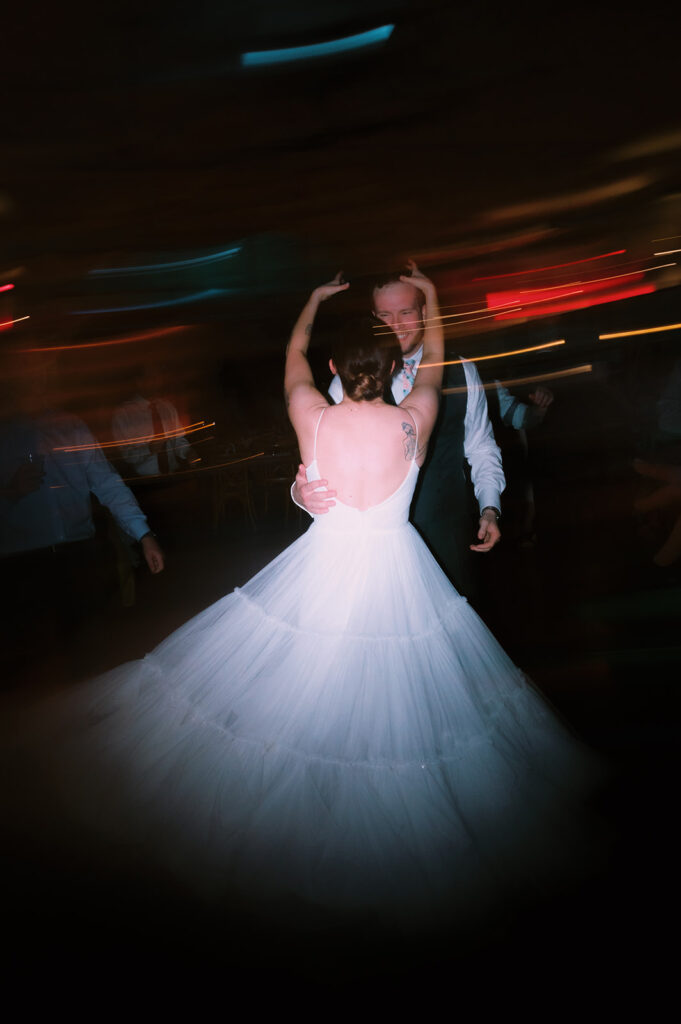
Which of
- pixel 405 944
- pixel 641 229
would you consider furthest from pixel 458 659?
pixel 641 229

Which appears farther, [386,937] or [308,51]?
[308,51]

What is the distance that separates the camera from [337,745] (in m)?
1.46

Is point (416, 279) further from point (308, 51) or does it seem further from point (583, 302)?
point (583, 302)

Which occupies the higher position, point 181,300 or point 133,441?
point 181,300

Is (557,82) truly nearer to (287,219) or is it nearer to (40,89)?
(287,219)

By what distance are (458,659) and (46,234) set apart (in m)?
4.32

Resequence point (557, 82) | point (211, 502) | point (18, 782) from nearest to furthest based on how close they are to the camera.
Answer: point (18, 782), point (557, 82), point (211, 502)

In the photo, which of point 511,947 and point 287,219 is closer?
point 511,947

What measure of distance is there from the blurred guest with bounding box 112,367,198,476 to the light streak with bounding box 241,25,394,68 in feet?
6.78

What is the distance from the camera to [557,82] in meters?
3.97

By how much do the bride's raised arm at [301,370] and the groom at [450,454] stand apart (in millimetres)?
257

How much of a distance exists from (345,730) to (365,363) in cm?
85

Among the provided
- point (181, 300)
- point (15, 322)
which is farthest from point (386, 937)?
point (181, 300)

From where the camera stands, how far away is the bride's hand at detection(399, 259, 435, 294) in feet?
5.77
